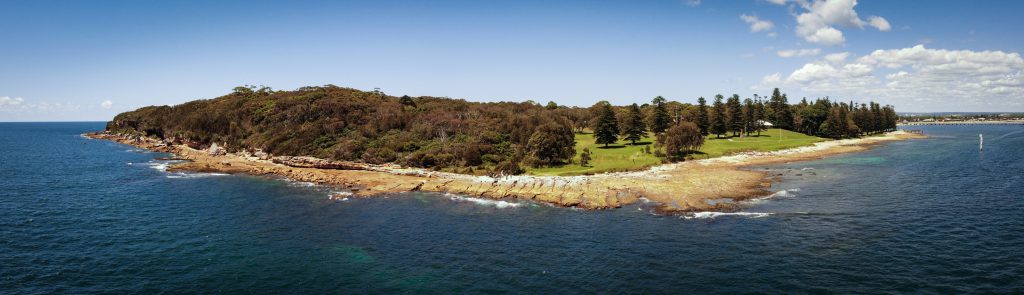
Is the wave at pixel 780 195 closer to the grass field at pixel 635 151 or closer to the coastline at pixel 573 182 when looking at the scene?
Answer: the coastline at pixel 573 182

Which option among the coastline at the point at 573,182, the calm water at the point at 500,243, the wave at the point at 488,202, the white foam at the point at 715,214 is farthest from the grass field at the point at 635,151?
the white foam at the point at 715,214

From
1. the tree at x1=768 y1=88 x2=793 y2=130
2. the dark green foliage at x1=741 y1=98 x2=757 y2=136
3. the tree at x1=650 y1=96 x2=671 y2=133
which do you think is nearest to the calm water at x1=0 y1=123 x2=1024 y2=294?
the tree at x1=650 y1=96 x2=671 y2=133

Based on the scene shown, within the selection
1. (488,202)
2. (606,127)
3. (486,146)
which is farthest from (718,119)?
(488,202)

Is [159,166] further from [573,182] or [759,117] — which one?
[759,117]

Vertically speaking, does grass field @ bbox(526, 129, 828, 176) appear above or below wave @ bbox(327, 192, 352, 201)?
above

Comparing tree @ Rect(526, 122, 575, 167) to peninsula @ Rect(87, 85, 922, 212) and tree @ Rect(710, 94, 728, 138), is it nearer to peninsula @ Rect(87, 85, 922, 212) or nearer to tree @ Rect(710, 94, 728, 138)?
peninsula @ Rect(87, 85, 922, 212)

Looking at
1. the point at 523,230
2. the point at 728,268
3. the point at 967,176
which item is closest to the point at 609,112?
the point at 967,176

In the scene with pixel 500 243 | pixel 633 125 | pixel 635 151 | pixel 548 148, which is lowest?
pixel 500 243
